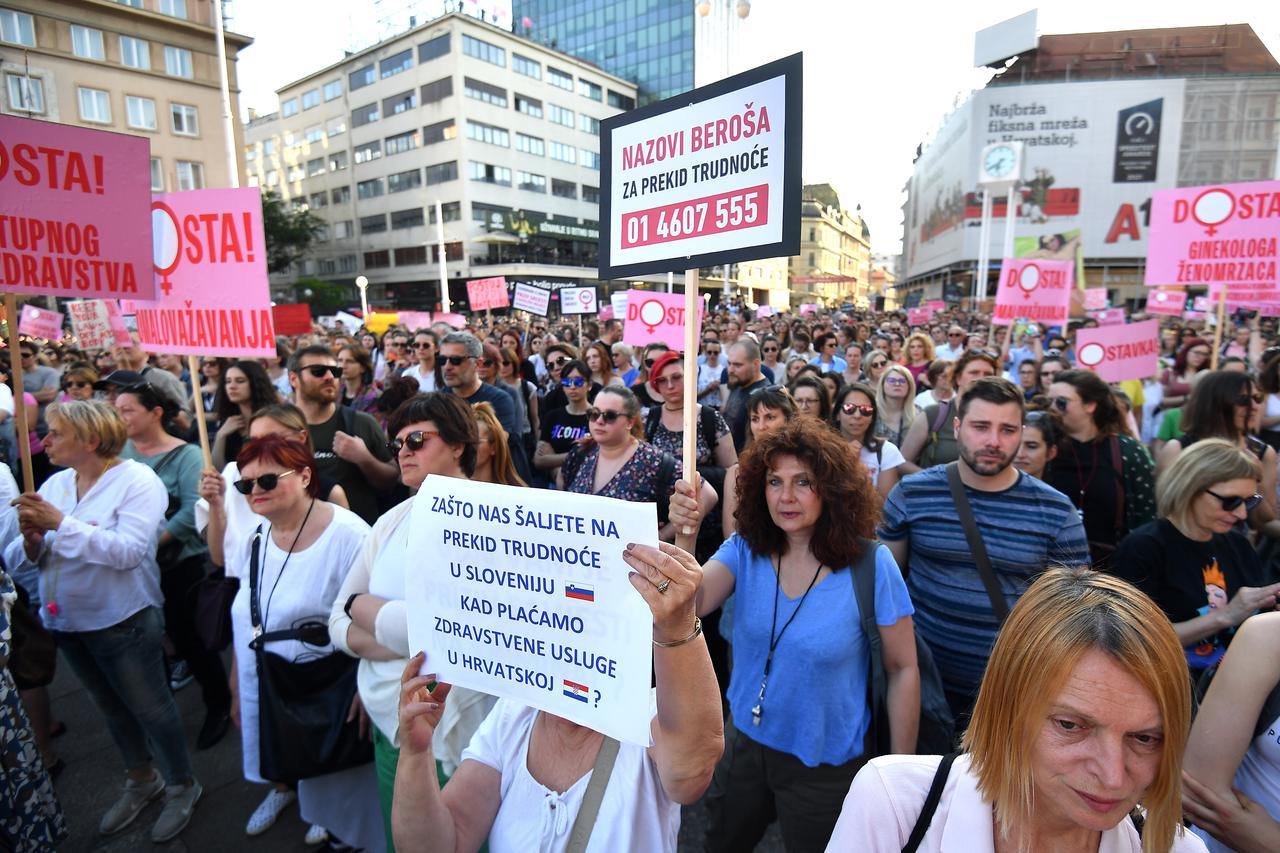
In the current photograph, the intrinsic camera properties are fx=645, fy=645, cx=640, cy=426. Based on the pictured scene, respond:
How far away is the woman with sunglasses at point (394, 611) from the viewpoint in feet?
7.11

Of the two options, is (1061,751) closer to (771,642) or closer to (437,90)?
(771,642)

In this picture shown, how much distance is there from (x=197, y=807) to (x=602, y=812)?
280cm

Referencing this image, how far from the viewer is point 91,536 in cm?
280

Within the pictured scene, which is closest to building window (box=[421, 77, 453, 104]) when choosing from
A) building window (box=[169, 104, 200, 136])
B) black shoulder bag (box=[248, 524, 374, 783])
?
building window (box=[169, 104, 200, 136])

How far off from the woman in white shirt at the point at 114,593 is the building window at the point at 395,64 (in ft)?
171

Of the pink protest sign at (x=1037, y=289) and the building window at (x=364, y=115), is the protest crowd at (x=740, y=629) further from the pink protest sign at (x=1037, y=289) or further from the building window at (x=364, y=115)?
the building window at (x=364, y=115)

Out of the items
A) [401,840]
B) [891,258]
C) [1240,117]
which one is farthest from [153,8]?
[891,258]

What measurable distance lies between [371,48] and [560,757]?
2292 inches

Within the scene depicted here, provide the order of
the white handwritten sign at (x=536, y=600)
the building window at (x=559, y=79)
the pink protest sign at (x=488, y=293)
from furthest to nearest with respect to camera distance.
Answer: the building window at (x=559, y=79) < the pink protest sign at (x=488, y=293) < the white handwritten sign at (x=536, y=600)

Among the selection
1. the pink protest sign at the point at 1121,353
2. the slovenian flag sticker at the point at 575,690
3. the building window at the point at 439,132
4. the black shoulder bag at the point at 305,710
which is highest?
the building window at the point at 439,132

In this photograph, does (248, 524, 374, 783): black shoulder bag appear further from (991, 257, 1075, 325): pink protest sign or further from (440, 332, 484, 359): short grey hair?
(991, 257, 1075, 325): pink protest sign

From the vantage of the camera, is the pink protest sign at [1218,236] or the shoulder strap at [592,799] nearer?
the shoulder strap at [592,799]

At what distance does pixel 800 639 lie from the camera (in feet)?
6.94

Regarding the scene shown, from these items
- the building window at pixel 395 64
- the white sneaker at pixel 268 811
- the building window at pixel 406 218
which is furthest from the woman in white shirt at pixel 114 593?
the building window at pixel 395 64
